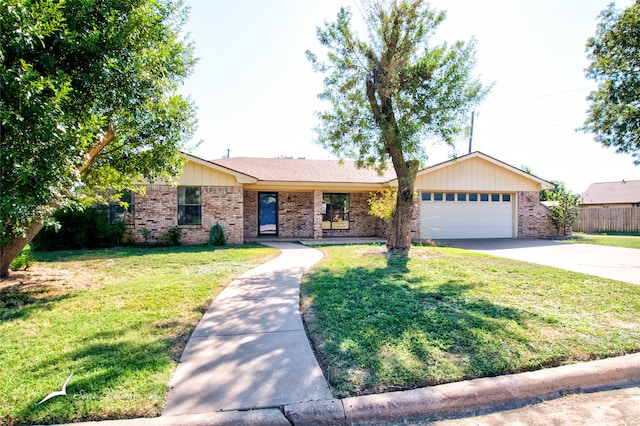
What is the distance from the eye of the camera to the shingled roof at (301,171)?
52.3 ft

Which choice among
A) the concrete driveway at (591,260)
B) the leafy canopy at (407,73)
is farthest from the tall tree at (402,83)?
the concrete driveway at (591,260)

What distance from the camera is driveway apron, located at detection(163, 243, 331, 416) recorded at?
2826 mm

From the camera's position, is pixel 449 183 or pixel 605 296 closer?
pixel 605 296

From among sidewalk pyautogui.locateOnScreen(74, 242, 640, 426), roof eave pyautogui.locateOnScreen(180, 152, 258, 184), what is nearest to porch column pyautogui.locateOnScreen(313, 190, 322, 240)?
roof eave pyautogui.locateOnScreen(180, 152, 258, 184)

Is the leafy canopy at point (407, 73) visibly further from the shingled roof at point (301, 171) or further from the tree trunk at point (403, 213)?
the shingled roof at point (301, 171)

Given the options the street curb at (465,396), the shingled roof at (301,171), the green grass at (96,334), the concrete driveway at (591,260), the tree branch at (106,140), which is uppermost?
the shingled roof at (301,171)

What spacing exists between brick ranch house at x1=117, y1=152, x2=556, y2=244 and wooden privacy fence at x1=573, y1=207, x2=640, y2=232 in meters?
7.72

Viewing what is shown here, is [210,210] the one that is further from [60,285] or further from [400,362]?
[400,362]

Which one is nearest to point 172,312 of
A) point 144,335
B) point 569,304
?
point 144,335

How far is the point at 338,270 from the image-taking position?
27.0 feet

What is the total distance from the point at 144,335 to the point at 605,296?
6.88m

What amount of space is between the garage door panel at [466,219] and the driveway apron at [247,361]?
12376 mm

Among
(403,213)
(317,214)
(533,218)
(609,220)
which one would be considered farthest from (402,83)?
(609,220)

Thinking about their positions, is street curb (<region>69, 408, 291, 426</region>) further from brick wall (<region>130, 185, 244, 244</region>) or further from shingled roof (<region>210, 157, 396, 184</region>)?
shingled roof (<region>210, 157, 396, 184</region>)
